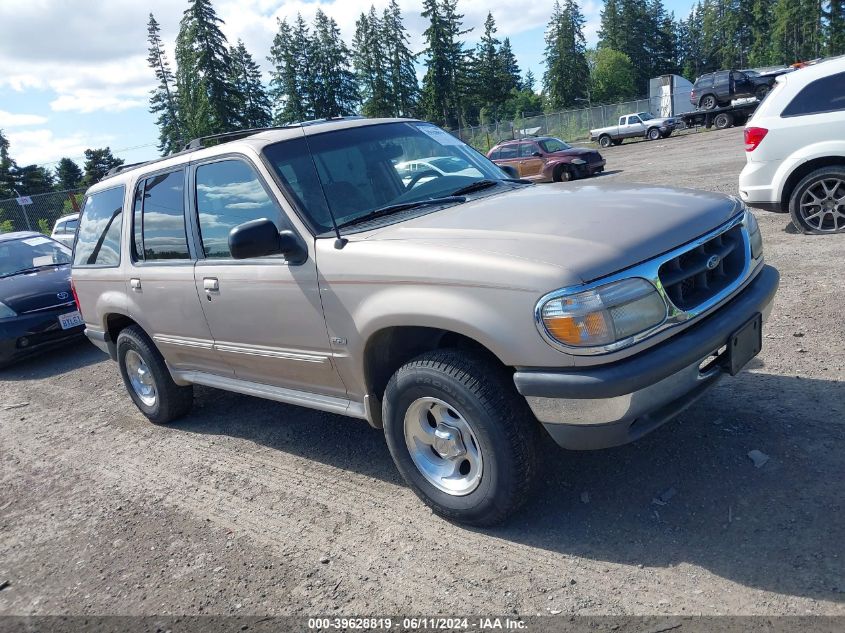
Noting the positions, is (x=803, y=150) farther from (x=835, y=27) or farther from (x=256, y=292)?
(x=835, y=27)

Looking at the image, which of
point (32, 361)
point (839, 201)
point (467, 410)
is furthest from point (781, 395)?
point (32, 361)

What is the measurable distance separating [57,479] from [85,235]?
2.13 metres

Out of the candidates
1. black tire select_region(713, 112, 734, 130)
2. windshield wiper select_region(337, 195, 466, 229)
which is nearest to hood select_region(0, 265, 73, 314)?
windshield wiper select_region(337, 195, 466, 229)

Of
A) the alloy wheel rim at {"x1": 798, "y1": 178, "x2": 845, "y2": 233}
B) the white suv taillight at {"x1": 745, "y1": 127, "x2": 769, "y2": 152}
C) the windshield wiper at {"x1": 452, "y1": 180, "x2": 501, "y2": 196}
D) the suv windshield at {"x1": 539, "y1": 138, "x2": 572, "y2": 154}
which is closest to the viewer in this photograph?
Result: the windshield wiper at {"x1": 452, "y1": 180, "x2": 501, "y2": 196}

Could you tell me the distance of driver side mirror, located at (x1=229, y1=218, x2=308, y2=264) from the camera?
3.16m

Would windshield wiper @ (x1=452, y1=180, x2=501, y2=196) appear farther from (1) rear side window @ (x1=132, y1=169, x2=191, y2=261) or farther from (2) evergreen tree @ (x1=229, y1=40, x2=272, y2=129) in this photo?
(2) evergreen tree @ (x1=229, y1=40, x2=272, y2=129)

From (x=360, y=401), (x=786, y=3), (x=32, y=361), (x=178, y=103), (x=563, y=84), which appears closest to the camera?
(x=360, y=401)

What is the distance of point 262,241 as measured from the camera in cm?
321

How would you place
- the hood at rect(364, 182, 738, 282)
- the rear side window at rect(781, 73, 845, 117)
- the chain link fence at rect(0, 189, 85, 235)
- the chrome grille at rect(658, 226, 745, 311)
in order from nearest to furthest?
the hood at rect(364, 182, 738, 282), the chrome grille at rect(658, 226, 745, 311), the rear side window at rect(781, 73, 845, 117), the chain link fence at rect(0, 189, 85, 235)

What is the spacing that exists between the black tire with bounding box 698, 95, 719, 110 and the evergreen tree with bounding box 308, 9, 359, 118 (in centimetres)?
4561

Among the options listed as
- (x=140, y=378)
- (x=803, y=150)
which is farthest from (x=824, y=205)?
(x=140, y=378)

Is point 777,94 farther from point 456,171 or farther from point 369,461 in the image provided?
point 369,461

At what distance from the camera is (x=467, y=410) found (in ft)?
A: 9.50

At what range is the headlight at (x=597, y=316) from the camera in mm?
2547
